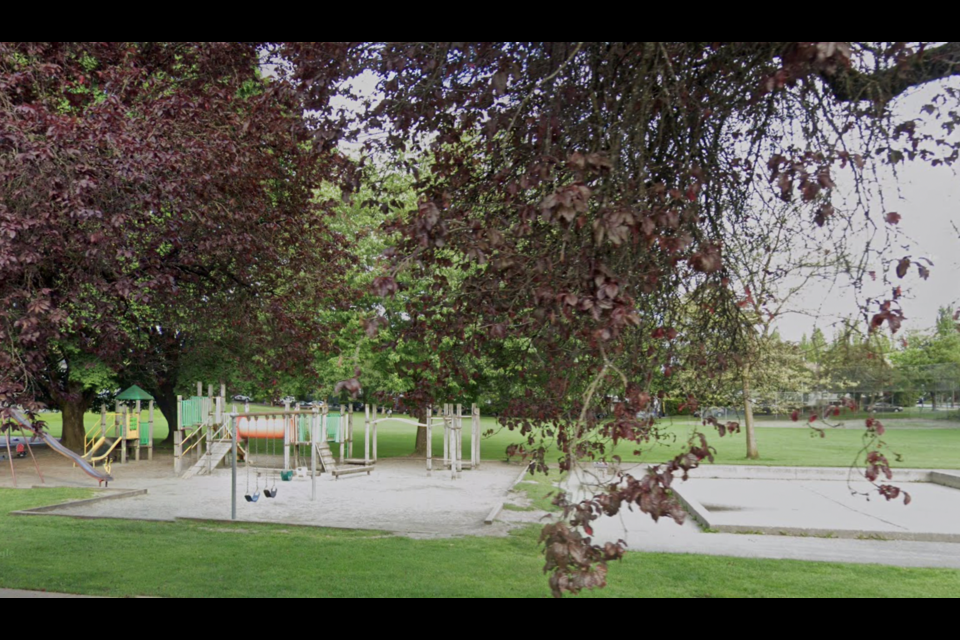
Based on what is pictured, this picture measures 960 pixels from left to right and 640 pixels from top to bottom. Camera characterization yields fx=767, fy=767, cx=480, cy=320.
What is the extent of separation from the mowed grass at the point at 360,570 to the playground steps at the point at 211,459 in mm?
8726

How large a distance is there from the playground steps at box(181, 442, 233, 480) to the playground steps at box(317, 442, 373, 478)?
261 centimetres

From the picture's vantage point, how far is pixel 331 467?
63.1 feet

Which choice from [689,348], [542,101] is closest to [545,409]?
[689,348]

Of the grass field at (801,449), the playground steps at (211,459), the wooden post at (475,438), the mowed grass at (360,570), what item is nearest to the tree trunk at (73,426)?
the playground steps at (211,459)

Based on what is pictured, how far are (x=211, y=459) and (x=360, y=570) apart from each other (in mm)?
13139

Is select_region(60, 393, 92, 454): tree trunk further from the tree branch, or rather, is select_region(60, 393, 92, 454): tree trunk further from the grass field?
the tree branch

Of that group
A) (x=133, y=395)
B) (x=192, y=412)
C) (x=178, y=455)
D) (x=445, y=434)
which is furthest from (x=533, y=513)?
(x=133, y=395)

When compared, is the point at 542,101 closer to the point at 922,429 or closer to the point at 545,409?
the point at 545,409

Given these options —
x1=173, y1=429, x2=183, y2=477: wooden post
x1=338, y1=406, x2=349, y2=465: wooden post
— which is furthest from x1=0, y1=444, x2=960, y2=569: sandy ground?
x1=338, y1=406, x2=349, y2=465: wooden post

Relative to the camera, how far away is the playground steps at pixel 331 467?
60.7 feet

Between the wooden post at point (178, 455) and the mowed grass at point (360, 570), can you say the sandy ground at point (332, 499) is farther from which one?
the mowed grass at point (360, 570)

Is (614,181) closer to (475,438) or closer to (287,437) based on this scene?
(287,437)

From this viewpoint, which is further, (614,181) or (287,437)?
(287,437)

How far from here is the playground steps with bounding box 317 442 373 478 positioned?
60.7 ft
